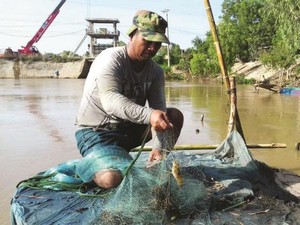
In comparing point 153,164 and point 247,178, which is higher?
point 153,164

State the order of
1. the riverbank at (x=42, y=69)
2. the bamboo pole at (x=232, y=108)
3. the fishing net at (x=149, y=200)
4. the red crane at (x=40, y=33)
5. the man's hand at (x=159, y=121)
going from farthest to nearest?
the red crane at (x=40, y=33), the riverbank at (x=42, y=69), the bamboo pole at (x=232, y=108), the fishing net at (x=149, y=200), the man's hand at (x=159, y=121)

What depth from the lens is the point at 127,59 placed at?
3.24 m

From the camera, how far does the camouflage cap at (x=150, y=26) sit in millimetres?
2943

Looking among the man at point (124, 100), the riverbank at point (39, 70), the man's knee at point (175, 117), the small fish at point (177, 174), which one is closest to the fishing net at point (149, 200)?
the small fish at point (177, 174)

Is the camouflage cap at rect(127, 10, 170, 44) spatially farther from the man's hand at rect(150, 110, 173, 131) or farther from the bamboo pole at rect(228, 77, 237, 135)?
the bamboo pole at rect(228, 77, 237, 135)

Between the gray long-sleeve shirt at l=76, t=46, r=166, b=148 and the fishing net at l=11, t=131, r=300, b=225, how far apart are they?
378 millimetres

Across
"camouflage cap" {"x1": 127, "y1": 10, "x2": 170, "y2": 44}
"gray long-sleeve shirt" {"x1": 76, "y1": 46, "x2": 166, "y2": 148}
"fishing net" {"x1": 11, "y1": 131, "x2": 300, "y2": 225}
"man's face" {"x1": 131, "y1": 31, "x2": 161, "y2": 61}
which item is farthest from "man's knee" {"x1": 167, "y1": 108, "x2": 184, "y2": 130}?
"camouflage cap" {"x1": 127, "y1": 10, "x2": 170, "y2": 44}

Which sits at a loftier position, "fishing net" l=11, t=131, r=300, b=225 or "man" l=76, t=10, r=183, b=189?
"man" l=76, t=10, r=183, b=189

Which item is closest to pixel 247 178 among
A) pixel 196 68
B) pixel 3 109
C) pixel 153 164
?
pixel 153 164

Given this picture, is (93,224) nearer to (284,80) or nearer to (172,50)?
(284,80)

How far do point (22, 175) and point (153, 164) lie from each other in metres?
2.91

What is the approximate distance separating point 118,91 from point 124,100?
0.63 ft

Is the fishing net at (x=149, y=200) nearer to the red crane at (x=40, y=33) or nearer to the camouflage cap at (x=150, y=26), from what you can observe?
the camouflage cap at (x=150, y=26)

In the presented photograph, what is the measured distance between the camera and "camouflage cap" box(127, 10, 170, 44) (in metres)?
2.94
